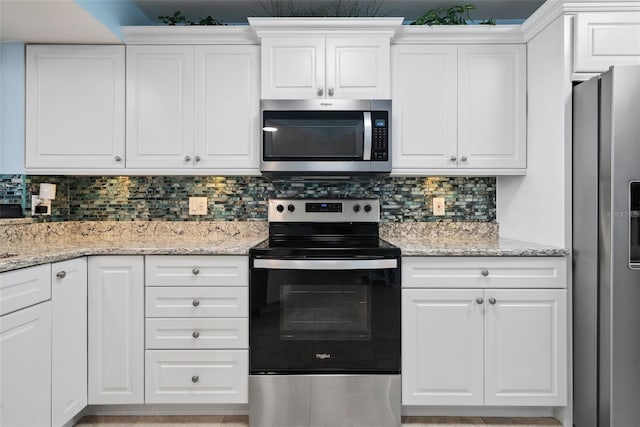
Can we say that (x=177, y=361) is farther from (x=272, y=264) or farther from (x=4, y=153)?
(x=4, y=153)

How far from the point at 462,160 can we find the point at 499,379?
120 cm

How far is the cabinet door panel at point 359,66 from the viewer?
2.39 metres

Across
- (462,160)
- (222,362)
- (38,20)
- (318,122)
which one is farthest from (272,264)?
(38,20)

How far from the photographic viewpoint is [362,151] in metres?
2.33

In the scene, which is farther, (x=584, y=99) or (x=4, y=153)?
(x=4, y=153)

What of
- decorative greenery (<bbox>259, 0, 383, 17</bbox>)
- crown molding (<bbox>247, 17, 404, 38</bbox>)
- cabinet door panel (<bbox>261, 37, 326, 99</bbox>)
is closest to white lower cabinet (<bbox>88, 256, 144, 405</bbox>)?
cabinet door panel (<bbox>261, 37, 326, 99</bbox>)

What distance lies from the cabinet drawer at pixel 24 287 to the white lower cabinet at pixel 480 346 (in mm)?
1645

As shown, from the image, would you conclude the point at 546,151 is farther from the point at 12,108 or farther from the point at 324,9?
the point at 12,108

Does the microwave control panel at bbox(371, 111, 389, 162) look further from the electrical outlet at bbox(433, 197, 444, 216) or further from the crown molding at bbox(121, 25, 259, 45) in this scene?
the crown molding at bbox(121, 25, 259, 45)

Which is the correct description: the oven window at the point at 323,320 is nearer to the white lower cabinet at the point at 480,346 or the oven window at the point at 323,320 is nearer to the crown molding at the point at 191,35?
the white lower cabinet at the point at 480,346

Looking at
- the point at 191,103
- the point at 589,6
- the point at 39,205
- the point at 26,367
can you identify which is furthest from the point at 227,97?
the point at 589,6

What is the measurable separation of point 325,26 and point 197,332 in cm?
181

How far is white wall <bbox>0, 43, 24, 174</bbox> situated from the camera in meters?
2.40

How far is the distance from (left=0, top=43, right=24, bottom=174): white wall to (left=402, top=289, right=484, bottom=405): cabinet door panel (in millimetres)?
2345
